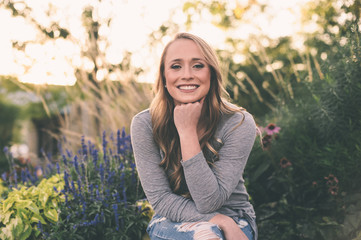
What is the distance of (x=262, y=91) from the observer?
7.30 meters

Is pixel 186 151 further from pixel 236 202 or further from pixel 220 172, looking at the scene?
pixel 236 202

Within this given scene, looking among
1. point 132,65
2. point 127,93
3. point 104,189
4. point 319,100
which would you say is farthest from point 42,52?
point 319,100

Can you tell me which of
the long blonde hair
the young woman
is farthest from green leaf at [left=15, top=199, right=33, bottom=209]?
the long blonde hair

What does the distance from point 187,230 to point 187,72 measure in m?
0.89

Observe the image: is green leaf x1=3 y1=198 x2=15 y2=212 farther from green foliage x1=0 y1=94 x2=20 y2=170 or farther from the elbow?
green foliage x1=0 y1=94 x2=20 y2=170

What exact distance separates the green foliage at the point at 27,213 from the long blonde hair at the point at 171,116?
0.94 m

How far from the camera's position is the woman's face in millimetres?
2004

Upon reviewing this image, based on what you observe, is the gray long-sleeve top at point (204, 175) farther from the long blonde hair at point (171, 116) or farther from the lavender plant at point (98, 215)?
the lavender plant at point (98, 215)

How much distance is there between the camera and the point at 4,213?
2361 mm

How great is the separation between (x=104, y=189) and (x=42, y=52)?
393 centimetres

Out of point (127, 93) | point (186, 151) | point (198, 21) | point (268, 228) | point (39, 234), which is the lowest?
point (268, 228)

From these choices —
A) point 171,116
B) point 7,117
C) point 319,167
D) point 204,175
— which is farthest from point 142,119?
point 7,117

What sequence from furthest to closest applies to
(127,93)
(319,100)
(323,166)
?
(127,93) → (319,100) → (323,166)

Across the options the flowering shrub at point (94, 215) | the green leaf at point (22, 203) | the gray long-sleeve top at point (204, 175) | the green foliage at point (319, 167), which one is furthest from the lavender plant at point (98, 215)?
the green foliage at point (319, 167)
